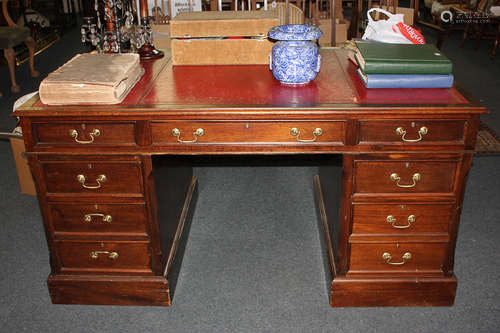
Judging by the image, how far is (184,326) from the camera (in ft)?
6.88

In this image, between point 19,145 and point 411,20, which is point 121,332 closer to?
point 19,145

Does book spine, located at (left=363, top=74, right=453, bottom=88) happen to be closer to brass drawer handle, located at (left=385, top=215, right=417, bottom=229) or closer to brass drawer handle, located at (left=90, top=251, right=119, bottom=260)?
brass drawer handle, located at (left=385, top=215, right=417, bottom=229)

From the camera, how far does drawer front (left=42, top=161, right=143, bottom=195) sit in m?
1.94

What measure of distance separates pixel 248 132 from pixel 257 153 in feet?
0.28

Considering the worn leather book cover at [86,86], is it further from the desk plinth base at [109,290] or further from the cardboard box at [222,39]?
the desk plinth base at [109,290]

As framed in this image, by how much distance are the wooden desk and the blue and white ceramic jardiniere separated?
0.18 feet

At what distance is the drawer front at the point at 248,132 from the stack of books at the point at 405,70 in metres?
0.26

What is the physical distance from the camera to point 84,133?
188 centimetres

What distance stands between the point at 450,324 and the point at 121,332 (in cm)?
136

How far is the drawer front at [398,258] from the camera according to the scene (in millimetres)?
2076

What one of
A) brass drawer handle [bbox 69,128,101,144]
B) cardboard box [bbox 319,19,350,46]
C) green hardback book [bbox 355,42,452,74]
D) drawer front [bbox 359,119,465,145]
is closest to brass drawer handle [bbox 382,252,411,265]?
drawer front [bbox 359,119,465,145]

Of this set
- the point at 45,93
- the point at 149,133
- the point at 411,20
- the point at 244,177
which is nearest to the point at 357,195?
the point at 149,133

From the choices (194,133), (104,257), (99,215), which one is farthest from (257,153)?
(104,257)

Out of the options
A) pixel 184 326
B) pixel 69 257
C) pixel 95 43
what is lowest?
pixel 184 326
